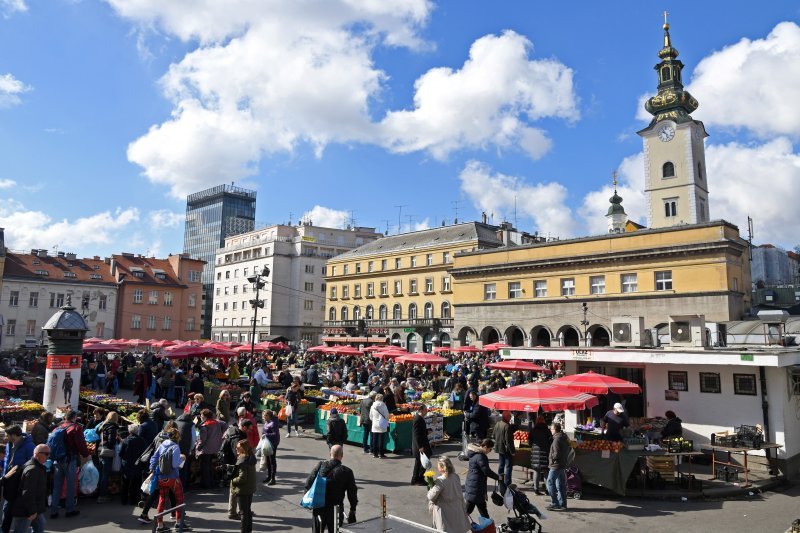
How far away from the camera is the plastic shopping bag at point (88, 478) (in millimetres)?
10211

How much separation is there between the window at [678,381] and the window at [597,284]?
2875 centimetres

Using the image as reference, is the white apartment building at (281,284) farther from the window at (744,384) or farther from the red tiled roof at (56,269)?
the window at (744,384)

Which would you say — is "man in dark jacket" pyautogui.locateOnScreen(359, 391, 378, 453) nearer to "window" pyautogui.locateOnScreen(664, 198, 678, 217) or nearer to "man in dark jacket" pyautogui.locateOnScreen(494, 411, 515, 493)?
"man in dark jacket" pyautogui.locateOnScreen(494, 411, 515, 493)

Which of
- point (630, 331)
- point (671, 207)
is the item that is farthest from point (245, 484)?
point (671, 207)

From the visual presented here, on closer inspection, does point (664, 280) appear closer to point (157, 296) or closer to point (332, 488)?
point (332, 488)

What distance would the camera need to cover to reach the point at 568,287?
149 feet

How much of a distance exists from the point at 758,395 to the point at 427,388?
55.6 feet

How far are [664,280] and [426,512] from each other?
35.6 meters

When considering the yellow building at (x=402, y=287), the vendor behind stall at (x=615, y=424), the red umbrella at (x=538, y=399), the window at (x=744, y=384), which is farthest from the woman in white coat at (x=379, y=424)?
the yellow building at (x=402, y=287)

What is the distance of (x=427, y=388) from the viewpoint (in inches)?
1138

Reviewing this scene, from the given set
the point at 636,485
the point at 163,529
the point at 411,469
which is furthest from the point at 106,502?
the point at 636,485

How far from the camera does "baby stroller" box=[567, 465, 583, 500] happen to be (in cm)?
1183

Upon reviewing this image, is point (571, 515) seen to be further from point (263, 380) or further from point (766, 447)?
point (263, 380)

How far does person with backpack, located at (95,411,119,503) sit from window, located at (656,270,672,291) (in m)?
38.7
